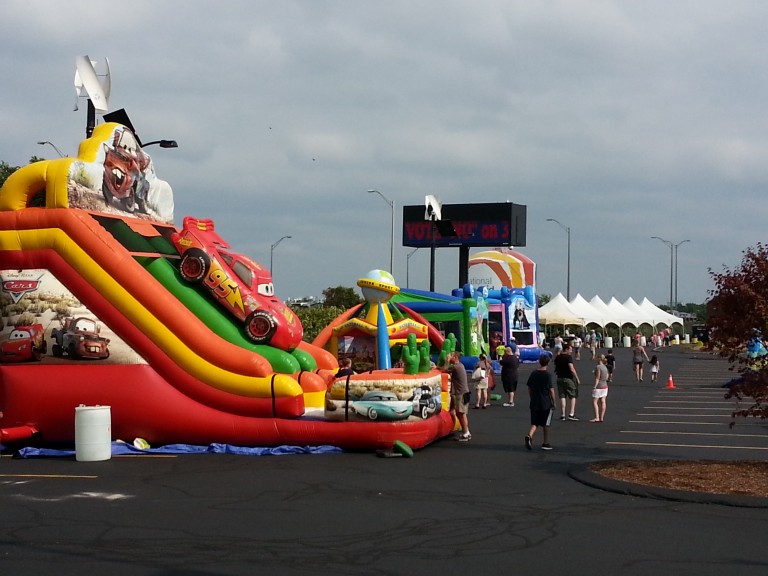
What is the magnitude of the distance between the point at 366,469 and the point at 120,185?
6907mm

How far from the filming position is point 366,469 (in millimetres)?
12391

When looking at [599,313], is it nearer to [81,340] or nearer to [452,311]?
[452,311]

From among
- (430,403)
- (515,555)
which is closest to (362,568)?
(515,555)

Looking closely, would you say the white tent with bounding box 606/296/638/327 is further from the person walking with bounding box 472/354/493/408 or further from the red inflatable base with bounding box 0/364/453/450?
the red inflatable base with bounding box 0/364/453/450

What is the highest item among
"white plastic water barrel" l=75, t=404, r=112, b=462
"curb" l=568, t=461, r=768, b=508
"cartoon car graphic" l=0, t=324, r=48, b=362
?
"cartoon car graphic" l=0, t=324, r=48, b=362

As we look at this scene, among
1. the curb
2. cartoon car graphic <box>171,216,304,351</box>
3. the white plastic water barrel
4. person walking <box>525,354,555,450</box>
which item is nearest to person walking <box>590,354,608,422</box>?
person walking <box>525,354,555,450</box>

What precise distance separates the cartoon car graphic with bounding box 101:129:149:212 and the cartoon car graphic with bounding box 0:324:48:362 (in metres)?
2.51

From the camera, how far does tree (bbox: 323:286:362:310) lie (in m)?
65.8

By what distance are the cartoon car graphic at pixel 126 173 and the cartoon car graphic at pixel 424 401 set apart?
6.06 metres

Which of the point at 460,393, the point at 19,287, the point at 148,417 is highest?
the point at 19,287

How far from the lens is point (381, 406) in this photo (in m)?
13.7

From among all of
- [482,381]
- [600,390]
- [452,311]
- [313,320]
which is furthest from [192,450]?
[313,320]

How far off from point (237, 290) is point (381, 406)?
3.04m

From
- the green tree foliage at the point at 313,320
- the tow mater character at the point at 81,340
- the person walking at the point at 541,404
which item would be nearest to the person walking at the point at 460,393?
the person walking at the point at 541,404
